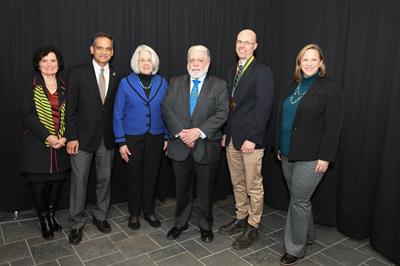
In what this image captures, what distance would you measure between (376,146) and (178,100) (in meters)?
1.89

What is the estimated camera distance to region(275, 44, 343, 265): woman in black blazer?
2514mm

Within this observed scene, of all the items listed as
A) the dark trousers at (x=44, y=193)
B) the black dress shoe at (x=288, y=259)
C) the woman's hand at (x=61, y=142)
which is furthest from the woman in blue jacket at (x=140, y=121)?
the black dress shoe at (x=288, y=259)

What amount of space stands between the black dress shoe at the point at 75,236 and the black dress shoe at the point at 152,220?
66cm

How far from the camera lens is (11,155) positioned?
3.48 meters

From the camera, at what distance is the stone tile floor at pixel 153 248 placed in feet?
9.09

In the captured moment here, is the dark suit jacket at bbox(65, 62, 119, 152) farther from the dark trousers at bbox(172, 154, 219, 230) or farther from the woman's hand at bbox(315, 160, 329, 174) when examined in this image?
the woman's hand at bbox(315, 160, 329, 174)

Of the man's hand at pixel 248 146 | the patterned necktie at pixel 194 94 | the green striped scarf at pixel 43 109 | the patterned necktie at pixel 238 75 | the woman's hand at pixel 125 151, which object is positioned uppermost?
the patterned necktie at pixel 238 75

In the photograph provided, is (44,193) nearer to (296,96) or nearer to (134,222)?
(134,222)

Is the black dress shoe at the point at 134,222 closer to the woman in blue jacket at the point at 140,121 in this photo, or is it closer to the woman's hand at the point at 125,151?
the woman in blue jacket at the point at 140,121

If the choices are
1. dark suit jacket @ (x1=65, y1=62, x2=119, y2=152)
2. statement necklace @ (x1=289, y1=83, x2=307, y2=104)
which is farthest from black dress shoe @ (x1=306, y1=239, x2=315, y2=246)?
dark suit jacket @ (x1=65, y1=62, x2=119, y2=152)

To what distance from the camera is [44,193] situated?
3107 millimetres

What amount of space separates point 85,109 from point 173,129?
32.2 inches

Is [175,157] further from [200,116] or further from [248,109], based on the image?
[248,109]

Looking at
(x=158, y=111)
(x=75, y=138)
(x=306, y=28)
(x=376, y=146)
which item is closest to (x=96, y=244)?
(x=75, y=138)
